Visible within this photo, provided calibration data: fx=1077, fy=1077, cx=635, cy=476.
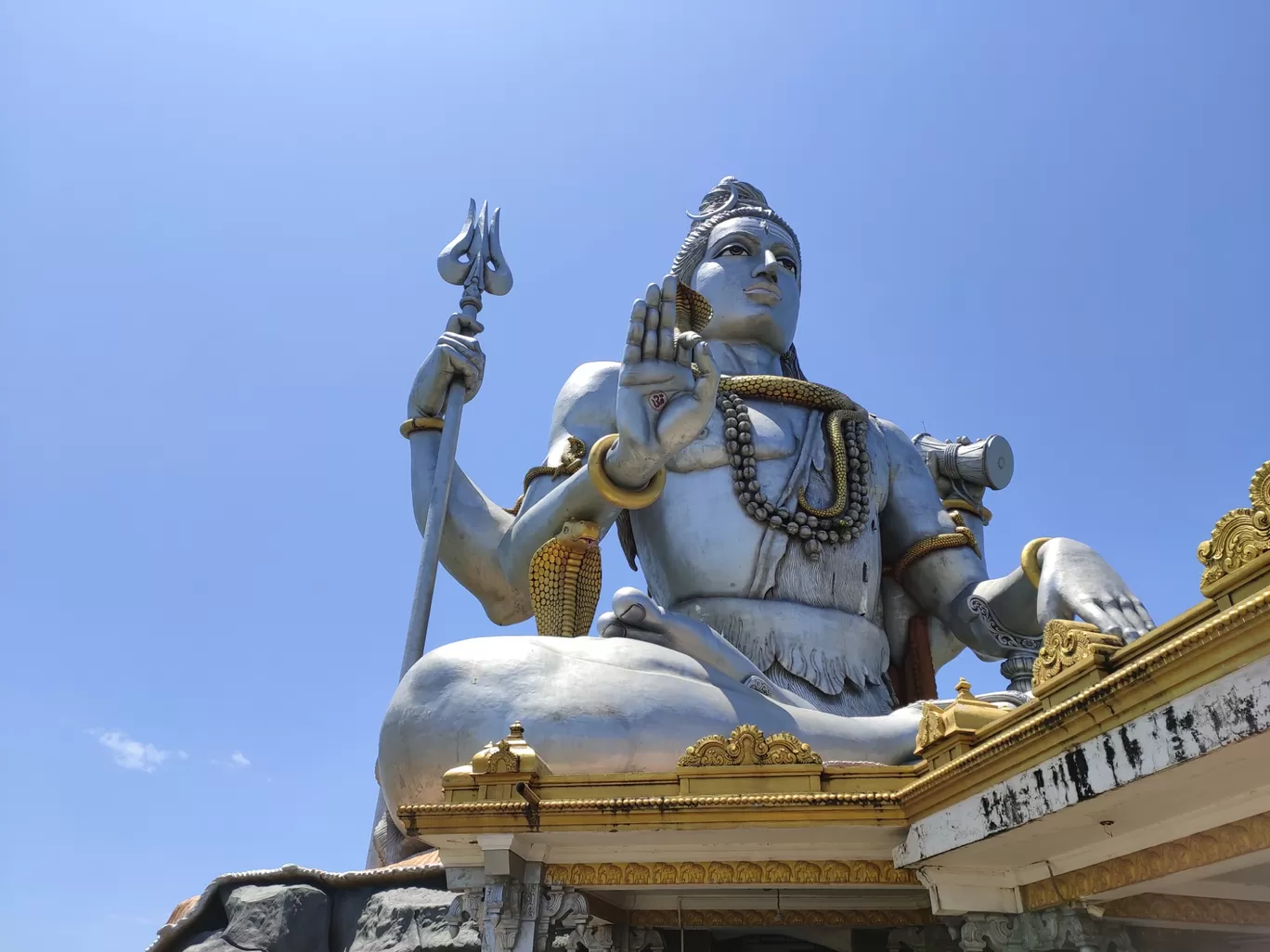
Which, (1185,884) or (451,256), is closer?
(1185,884)

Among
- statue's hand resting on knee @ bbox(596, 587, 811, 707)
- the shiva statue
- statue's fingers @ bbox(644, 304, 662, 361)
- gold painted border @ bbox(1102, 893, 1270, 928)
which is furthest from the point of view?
statue's hand resting on knee @ bbox(596, 587, 811, 707)

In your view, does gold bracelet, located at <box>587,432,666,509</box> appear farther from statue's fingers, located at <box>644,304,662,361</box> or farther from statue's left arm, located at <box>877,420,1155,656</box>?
statue's left arm, located at <box>877,420,1155,656</box>

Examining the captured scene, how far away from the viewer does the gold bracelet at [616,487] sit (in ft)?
20.5

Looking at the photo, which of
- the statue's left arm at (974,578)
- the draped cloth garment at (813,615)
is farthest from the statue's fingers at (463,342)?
the statue's left arm at (974,578)

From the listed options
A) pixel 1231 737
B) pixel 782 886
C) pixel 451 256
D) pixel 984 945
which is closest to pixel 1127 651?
pixel 1231 737

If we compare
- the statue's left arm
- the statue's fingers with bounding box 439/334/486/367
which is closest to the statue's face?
the statue's left arm

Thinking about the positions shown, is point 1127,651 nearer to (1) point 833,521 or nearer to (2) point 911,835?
(2) point 911,835

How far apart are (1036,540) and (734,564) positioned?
2046 mm

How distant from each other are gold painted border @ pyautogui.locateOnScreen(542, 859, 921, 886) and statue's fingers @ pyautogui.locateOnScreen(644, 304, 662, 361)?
2.66 m

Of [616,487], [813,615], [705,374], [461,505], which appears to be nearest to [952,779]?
[705,374]

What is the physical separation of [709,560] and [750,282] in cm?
248

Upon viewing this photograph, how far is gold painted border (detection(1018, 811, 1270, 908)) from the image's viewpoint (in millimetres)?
2631

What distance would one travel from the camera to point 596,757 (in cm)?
512

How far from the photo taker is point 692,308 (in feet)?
21.3
